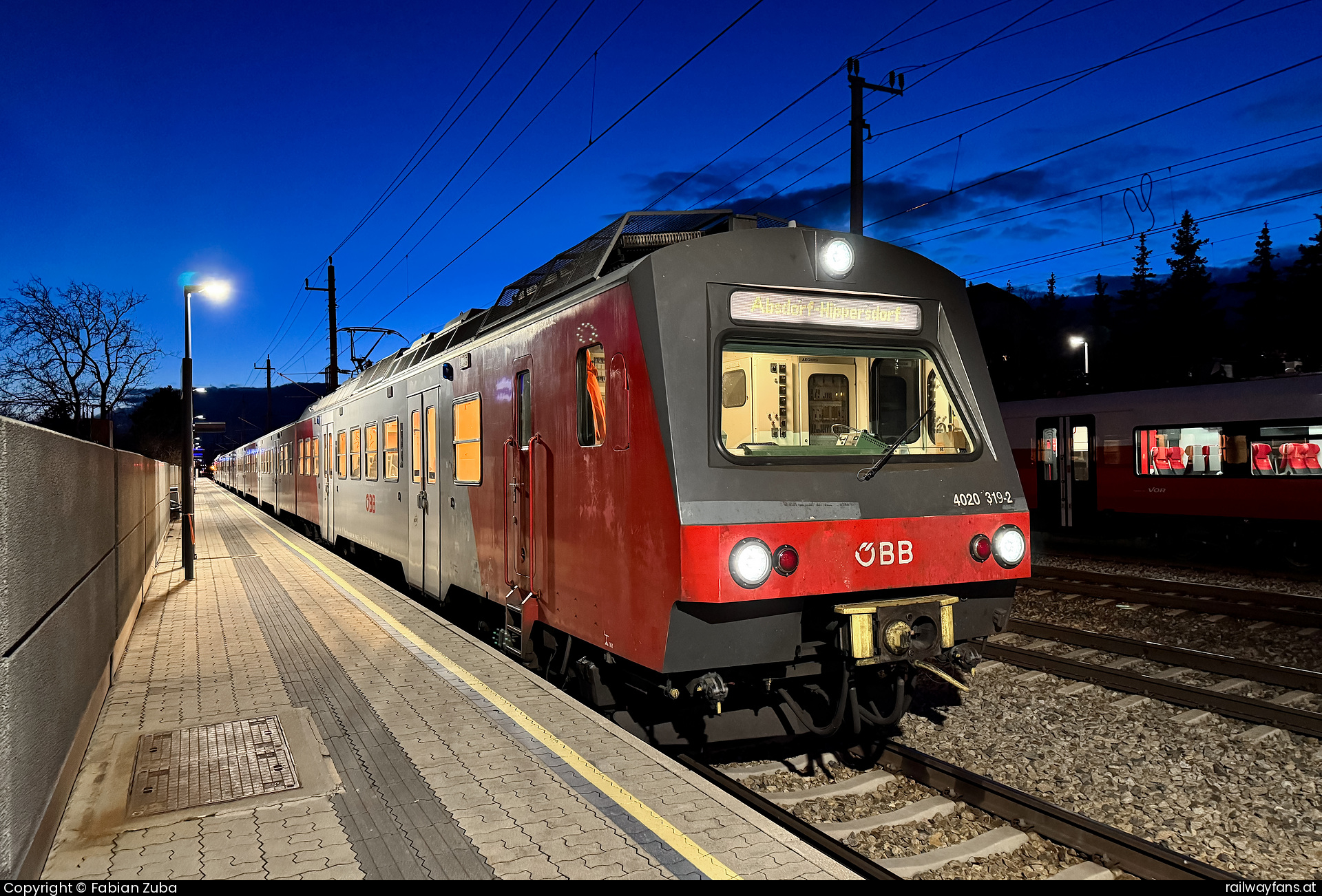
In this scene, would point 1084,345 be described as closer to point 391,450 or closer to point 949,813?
point 391,450

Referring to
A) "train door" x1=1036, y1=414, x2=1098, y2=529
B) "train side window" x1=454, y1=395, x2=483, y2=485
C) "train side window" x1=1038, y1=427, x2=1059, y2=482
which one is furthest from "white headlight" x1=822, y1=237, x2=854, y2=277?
"train side window" x1=1038, y1=427, x2=1059, y2=482

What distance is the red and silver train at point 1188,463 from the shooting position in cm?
1388

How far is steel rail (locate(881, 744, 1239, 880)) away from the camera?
4027 millimetres

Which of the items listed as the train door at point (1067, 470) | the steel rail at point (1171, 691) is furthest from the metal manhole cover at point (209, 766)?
the train door at point (1067, 470)

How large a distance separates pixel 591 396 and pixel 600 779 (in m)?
2.16

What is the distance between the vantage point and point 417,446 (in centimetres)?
959

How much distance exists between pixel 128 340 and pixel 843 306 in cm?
2619

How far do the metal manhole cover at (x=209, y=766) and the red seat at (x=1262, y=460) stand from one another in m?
15.1

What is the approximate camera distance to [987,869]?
14.0ft

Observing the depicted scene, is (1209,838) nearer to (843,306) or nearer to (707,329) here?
(843,306)

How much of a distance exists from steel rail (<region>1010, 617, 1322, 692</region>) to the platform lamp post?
1176 centimetres

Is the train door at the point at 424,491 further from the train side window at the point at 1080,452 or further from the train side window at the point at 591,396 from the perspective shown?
the train side window at the point at 1080,452

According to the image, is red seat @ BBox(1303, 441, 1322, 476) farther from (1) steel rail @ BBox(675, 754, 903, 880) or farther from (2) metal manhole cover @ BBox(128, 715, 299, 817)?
(2) metal manhole cover @ BBox(128, 715, 299, 817)

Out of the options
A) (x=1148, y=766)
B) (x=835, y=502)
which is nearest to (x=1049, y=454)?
(x=1148, y=766)
